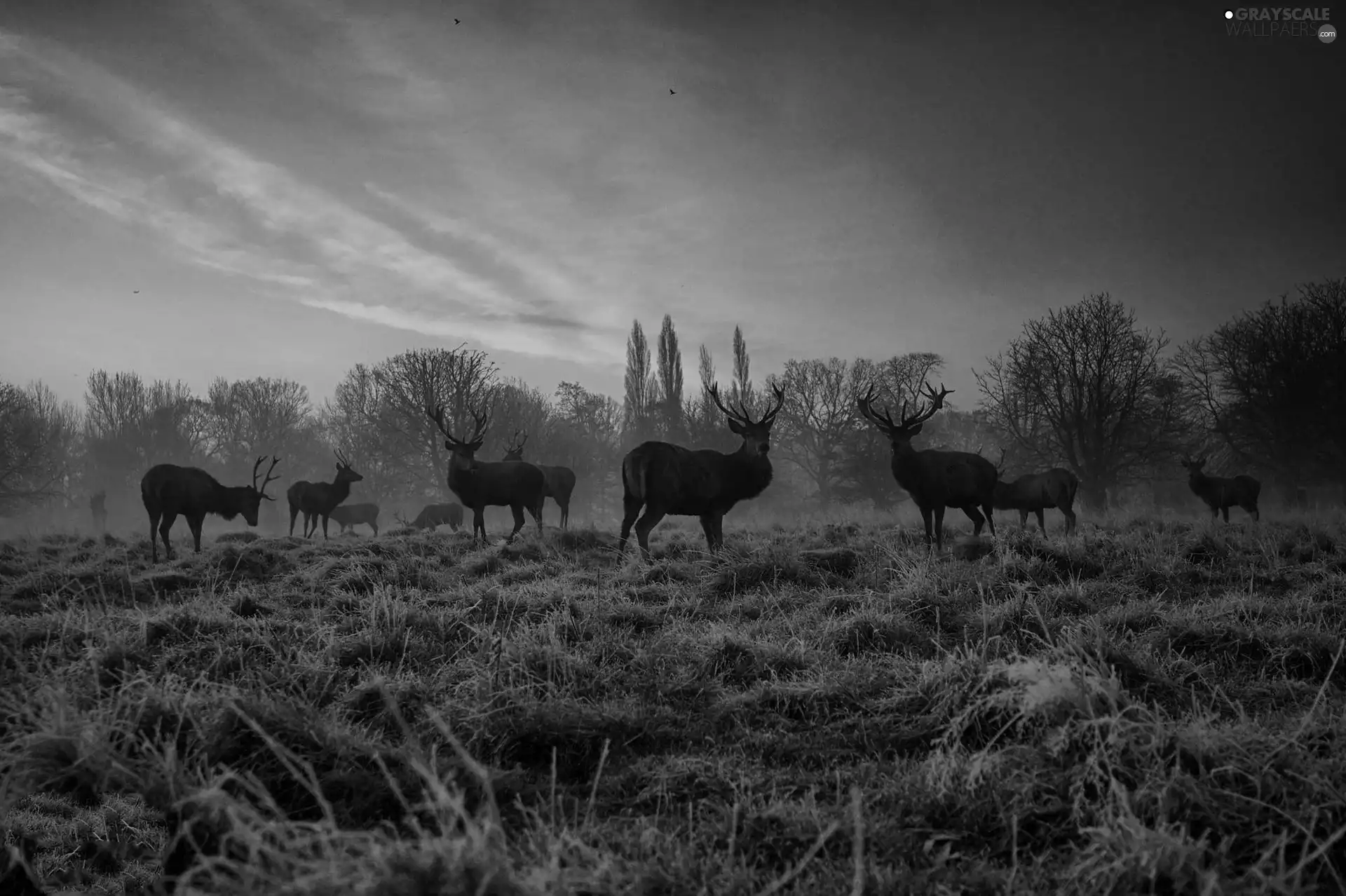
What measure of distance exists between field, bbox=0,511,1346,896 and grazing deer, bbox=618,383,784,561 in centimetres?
408

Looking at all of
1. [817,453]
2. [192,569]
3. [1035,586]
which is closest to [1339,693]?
[1035,586]

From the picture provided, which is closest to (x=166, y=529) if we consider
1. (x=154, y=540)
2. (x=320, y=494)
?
(x=154, y=540)

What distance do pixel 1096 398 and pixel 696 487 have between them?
21.9 meters

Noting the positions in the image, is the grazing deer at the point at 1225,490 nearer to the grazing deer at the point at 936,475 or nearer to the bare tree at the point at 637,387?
the grazing deer at the point at 936,475

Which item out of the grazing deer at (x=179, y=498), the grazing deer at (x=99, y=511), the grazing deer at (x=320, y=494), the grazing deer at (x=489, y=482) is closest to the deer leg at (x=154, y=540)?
the grazing deer at (x=179, y=498)

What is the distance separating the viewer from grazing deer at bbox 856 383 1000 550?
37.6 feet

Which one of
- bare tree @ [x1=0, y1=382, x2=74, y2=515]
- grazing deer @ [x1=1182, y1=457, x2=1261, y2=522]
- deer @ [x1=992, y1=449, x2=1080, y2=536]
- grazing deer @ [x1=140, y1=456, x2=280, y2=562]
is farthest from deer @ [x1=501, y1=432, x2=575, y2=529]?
bare tree @ [x1=0, y1=382, x2=74, y2=515]

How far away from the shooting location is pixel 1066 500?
17250 mm

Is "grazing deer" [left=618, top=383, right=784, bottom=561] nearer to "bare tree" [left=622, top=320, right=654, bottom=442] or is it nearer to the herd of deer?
the herd of deer

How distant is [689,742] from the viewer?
2951 millimetres

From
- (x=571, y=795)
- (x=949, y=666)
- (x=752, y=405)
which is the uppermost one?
(x=752, y=405)

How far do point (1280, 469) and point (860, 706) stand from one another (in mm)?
32382

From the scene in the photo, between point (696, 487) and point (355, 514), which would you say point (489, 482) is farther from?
point (355, 514)

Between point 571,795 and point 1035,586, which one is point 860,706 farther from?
point 1035,586
